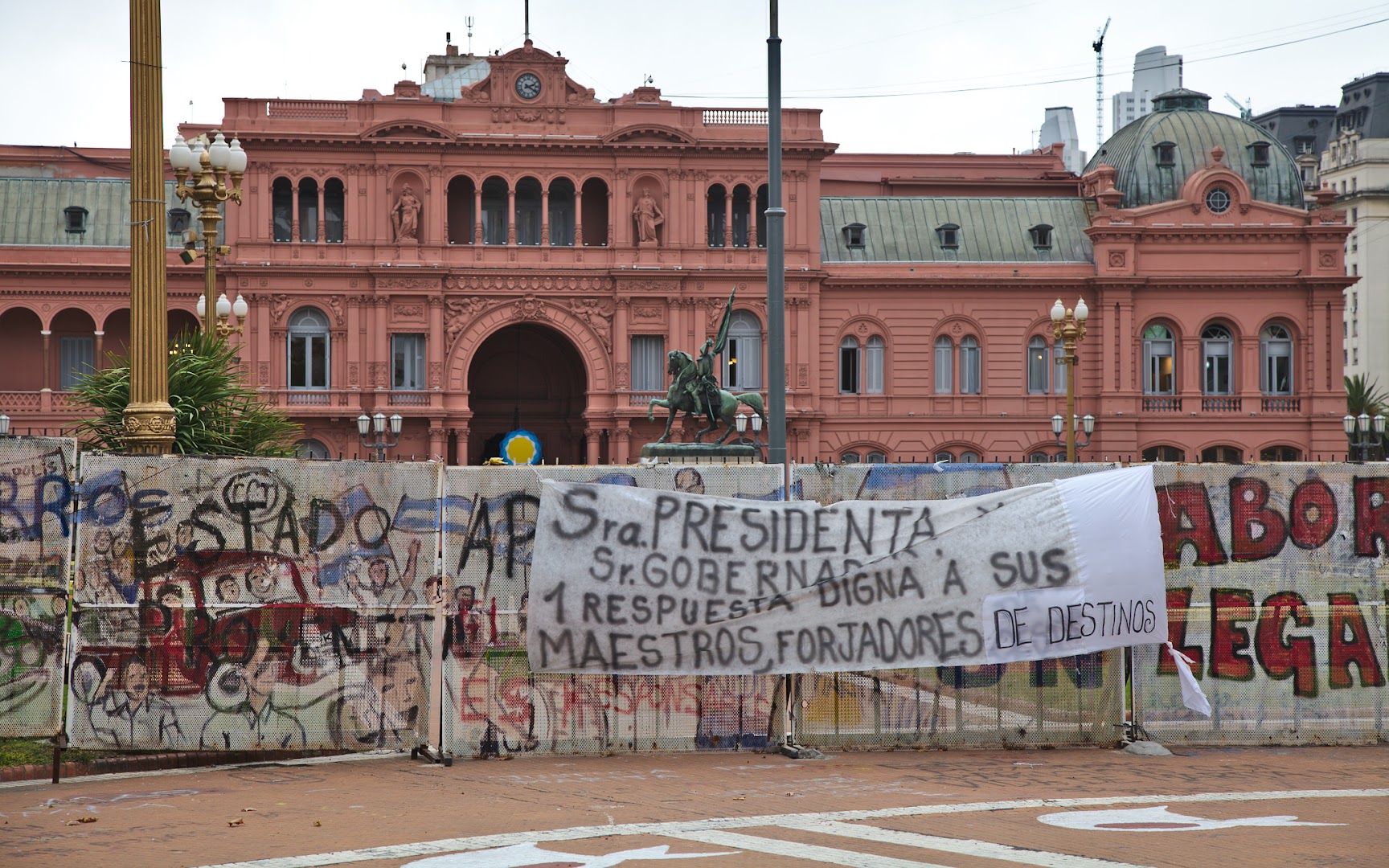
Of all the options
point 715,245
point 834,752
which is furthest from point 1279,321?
point 834,752

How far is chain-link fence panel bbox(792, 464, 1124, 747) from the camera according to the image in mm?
13586

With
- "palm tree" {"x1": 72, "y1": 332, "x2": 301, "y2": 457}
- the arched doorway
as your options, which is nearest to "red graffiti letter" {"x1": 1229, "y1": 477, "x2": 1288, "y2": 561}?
"palm tree" {"x1": 72, "y1": 332, "x2": 301, "y2": 457}

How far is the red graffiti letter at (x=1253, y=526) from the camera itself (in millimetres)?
14016

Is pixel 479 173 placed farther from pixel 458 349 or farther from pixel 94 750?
pixel 94 750

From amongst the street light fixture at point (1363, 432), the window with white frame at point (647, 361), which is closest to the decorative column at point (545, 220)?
the window with white frame at point (647, 361)

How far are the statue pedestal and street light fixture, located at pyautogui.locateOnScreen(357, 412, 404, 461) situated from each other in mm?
Result: 18821

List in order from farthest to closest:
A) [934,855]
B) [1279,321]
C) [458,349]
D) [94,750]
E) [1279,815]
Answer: [1279,321], [458,349], [94,750], [1279,815], [934,855]

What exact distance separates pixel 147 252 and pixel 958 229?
46.9 metres

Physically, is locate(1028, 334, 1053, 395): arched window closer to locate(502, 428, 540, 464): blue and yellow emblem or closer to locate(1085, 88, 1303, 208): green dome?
locate(1085, 88, 1303, 208): green dome

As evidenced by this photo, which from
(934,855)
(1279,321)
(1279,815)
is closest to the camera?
(934,855)

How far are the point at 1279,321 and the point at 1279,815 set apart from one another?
1969 inches

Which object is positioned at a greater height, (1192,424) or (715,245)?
(715,245)

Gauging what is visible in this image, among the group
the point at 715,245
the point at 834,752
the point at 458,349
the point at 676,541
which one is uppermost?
the point at 715,245

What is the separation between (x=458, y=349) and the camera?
53.2 m
